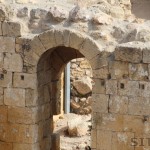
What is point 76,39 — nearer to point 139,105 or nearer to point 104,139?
point 139,105

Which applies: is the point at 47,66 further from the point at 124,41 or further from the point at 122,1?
the point at 122,1

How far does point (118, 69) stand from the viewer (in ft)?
41.0

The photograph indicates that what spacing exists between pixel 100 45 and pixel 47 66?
1.52 meters

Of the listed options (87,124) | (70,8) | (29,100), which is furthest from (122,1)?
(29,100)

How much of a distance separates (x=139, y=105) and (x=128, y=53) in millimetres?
1017

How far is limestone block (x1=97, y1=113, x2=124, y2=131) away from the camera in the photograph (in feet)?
41.3

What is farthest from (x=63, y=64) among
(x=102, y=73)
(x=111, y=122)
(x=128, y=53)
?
(x=128, y=53)

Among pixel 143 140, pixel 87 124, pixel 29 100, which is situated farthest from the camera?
pixel 87 124

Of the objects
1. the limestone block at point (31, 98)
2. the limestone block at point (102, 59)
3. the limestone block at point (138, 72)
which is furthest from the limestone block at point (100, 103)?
the limestone block at point (31, 98)

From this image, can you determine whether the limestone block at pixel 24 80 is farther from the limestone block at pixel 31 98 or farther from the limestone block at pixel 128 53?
the limestone block at pixel 128 53

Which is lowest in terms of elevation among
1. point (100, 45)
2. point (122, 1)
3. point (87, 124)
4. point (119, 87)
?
point (87, 124)

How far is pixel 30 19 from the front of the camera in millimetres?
13484

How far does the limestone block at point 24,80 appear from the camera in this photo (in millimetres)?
13172

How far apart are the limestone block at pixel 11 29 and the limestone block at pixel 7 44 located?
0.33 ft
